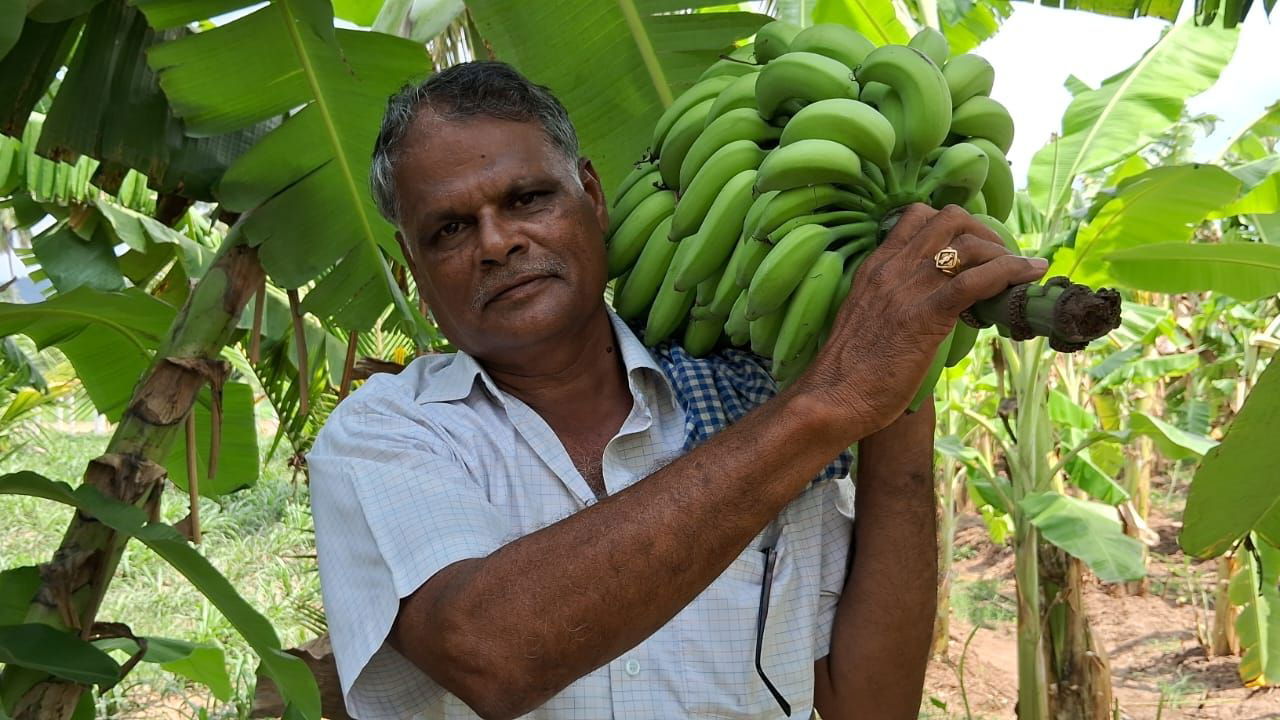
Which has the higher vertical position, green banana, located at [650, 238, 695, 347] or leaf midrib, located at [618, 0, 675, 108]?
leaf midrib, located at [618, 0, 675, 108]

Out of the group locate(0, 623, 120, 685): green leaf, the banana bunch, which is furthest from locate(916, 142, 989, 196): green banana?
locate(0, 623, 120, 685): green leaf

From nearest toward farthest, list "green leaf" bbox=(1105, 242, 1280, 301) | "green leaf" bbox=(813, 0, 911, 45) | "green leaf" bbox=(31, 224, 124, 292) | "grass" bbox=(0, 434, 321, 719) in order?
"green leaf" bbox=(1105, 242, 1280, 301) → "green leaf" bbox=(31, 224, 124, 292) → "green leaf" bbox=(813, 0, 911, 45) → "grass" bbox=(0, 434, 321, 719)

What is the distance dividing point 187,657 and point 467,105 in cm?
151

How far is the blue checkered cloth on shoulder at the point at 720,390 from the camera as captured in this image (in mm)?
1584

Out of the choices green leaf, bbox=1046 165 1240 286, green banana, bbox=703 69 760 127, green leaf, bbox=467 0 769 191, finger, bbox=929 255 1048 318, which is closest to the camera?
finger, bbox=929 255 1048 318

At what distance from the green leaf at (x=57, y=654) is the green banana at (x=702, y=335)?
1100 mm

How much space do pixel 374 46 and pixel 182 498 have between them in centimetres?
804

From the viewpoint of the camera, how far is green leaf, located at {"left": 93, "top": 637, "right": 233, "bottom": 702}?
2195 mm

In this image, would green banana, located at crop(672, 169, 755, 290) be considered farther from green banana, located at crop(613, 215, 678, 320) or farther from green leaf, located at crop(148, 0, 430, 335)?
green leaf, located at crop(148, 0, 430, 335)

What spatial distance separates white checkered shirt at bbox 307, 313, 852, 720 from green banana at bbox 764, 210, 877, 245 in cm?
39

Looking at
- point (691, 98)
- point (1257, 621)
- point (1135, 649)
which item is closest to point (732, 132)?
point (691, 98)

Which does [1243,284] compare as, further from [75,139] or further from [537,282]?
[75,139]

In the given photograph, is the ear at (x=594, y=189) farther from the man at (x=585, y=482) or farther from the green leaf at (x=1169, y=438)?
the green leaf at (x=1169, y=438)

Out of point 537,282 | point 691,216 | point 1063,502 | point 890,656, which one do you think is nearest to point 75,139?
point 537,282
